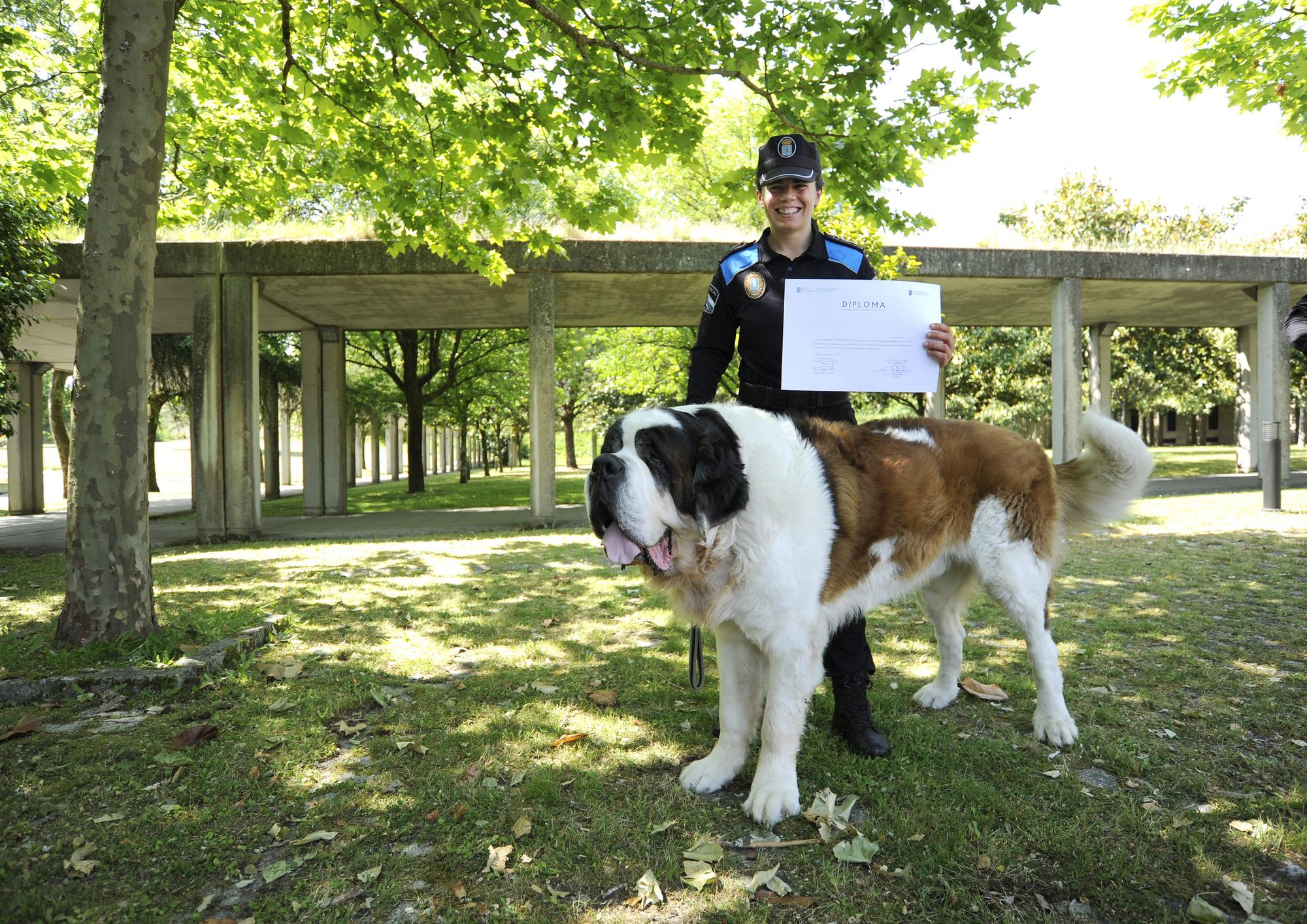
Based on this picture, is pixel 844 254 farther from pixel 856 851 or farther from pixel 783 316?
pixel 856 851

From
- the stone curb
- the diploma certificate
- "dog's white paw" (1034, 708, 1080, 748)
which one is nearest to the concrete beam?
"dog's white paw" (1034, 708, 1080, 748)

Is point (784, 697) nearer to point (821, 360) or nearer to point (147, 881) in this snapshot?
point (821, 360)

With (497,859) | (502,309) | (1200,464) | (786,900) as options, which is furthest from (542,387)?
(1200,464)

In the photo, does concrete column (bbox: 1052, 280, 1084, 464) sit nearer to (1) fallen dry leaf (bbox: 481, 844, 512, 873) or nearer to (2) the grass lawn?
(2) the grass lawn

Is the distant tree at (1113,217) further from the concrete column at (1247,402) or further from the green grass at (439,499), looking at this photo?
the green grass at (439,499)

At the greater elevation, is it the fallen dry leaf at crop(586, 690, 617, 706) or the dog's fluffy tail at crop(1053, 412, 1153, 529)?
the dog's fluffy tail at crop(1053, 412, 1153, 529)

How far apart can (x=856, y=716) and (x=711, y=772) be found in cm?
79

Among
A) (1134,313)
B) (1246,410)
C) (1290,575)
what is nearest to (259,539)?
(1290,575)

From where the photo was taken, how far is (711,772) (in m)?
2.91

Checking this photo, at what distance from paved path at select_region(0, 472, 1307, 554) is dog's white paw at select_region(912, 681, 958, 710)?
8.46 m

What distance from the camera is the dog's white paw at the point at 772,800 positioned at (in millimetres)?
2641

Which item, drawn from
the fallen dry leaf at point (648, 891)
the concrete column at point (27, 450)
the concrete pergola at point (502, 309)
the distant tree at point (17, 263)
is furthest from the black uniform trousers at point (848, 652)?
the concrete column at point (27, 450)

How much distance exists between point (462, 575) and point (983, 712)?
5.21 m

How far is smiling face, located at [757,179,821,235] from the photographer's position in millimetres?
3174
